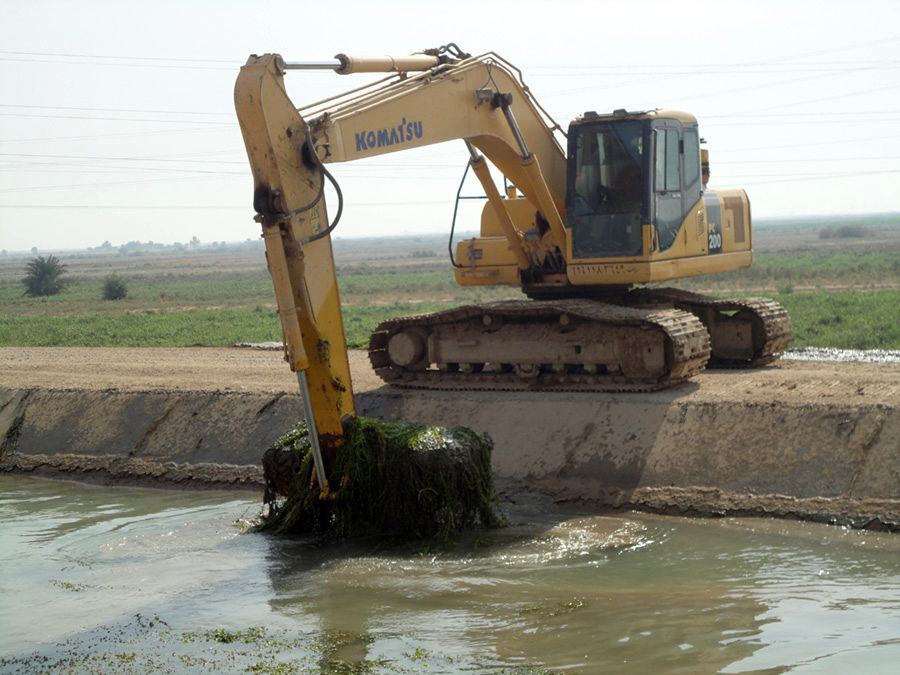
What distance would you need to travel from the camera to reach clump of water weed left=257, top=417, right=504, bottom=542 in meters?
9.45

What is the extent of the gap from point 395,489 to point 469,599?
1838mm

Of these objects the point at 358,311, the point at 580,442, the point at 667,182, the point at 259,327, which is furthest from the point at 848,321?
the point at 358,311

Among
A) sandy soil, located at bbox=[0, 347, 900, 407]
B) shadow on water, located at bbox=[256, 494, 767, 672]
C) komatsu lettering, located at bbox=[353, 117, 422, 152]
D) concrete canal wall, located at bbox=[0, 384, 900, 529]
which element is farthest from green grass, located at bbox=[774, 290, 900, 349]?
shadow on water, located at bbox=[256, 494, 767, 672]

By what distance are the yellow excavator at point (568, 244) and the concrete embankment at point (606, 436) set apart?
1.78 ft

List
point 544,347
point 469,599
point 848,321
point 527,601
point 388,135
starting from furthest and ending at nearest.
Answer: point 848,321 < point 544,347 < point 388,135 < point 469,599 < point 527,601

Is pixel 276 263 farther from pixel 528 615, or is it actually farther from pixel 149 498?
pixel 149 498

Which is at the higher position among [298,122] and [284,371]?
[298,122]

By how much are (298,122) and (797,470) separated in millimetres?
5606

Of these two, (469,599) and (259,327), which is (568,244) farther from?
(259,327)

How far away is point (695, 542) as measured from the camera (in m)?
9.30

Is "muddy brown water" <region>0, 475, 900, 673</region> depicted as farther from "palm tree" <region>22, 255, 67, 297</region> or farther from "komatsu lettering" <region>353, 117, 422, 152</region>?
"palm tree" <region>22, 255, 67, 297</region>

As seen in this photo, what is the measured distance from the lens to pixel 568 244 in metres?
13.8

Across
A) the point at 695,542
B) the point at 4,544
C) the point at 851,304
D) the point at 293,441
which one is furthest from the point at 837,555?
the point at 851,304

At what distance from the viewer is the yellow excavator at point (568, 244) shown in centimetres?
1209
